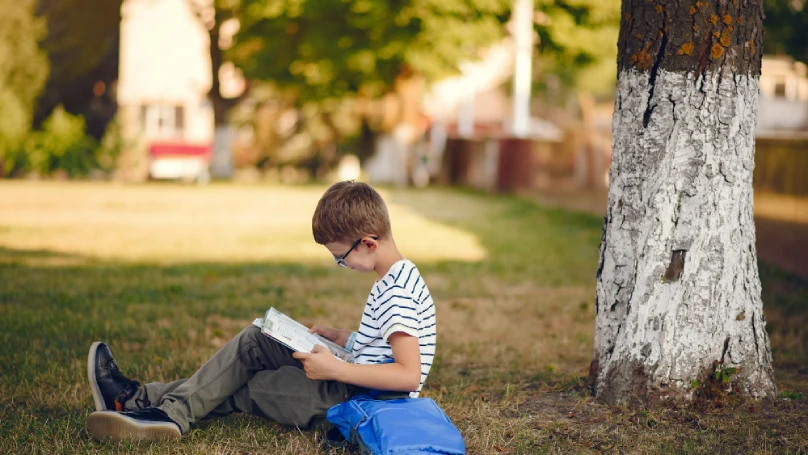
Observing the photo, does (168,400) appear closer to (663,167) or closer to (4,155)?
(663,167)

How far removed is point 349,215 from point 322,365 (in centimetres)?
62

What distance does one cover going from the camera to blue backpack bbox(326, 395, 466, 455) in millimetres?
3461

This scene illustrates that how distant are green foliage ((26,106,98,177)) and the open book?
67.9 feet

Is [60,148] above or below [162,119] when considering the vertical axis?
below

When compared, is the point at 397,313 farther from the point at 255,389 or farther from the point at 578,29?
the point at 578,29

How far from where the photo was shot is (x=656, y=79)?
439 cm

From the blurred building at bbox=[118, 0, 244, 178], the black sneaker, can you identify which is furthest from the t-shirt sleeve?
the blurred building at bbox=[118, 0, 244, 178]

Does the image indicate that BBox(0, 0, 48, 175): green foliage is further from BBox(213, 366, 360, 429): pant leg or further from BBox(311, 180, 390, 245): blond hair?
BBox(311, 180, 390, 245): blond hair

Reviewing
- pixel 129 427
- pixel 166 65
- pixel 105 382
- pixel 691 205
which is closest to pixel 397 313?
pixel 129 427

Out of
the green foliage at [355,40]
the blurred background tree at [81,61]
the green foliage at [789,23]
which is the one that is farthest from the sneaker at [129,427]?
the blurred background tree at [81,61]

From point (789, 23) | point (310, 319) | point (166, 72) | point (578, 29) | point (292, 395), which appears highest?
point (166, 72)

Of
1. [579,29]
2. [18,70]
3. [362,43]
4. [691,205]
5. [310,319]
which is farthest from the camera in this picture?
[362,43]

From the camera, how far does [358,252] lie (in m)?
3.75

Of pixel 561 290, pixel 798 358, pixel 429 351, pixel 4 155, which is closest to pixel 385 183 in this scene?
pixel 4 155
